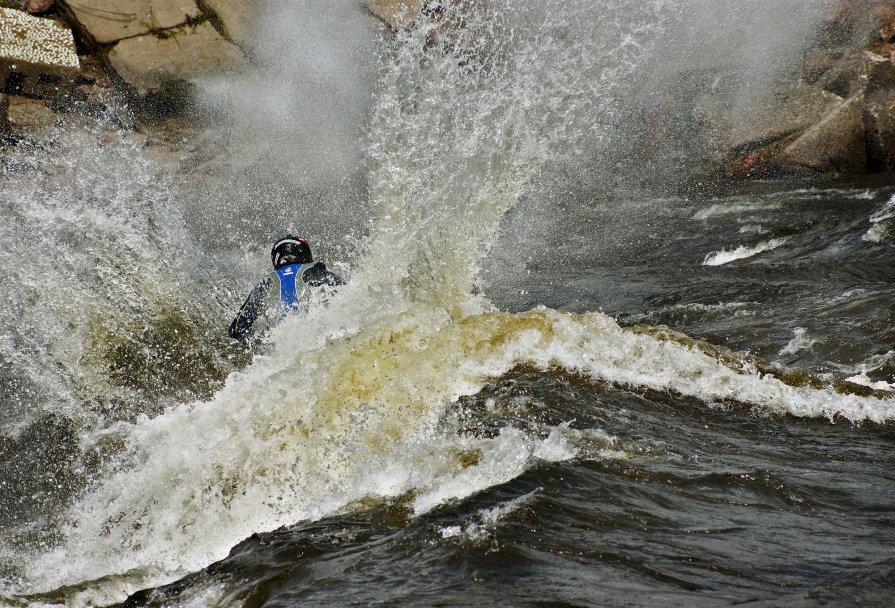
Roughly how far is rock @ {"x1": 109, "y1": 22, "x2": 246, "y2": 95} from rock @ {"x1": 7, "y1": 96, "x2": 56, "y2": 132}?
1.51 meters

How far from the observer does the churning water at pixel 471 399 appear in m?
2.32

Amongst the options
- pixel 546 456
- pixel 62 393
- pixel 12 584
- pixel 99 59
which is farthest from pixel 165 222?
pixel 99 59

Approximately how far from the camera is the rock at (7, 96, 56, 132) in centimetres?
1251

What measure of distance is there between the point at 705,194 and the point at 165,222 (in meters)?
6.72

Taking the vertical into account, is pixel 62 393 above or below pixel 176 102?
below

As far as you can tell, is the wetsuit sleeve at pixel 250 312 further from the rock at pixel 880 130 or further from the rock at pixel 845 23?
the rock at pixel 845 23

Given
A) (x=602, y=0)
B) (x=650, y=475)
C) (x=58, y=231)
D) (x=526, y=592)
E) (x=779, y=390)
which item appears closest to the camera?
(x=526, y=592)

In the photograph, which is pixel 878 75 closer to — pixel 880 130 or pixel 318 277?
pixel 880 130

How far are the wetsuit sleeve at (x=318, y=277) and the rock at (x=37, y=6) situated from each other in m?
11.6

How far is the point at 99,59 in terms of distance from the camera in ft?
44.9

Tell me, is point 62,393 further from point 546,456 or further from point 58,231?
point 546,456

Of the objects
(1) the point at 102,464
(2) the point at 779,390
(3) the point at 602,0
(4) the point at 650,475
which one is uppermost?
(3) the point at 602,0

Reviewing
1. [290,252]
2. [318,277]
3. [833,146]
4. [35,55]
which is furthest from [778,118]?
[35,55]

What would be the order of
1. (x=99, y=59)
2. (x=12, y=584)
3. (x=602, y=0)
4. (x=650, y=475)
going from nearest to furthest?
(x=650, y=475)
(x=12, y=584)
(x=602, y=0)
(x=99, y=59)
